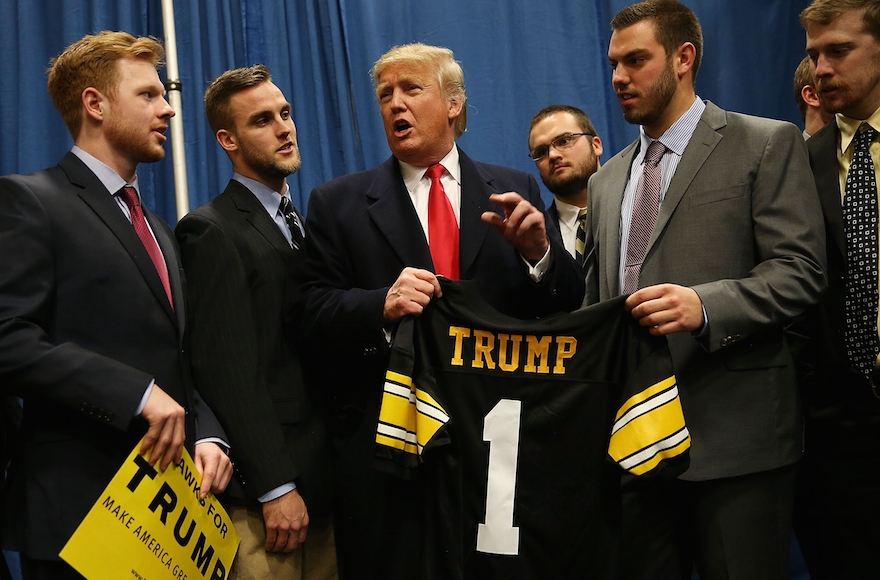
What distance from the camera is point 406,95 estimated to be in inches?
92.8

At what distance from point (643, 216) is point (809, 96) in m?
1.50

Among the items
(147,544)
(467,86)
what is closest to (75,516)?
(147,544)

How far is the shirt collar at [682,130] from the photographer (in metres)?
2.29

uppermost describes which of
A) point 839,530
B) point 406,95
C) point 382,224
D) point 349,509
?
point 406,95

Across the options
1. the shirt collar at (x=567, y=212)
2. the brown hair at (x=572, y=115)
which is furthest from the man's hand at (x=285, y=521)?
the brown hair at (x=572, y=115)

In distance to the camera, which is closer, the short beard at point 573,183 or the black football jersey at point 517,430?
the black football jersey at point 517,430

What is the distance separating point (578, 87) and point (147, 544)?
2.98 meters

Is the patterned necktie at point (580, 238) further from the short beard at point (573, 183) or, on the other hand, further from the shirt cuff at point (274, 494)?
the shirt cuff at point (274, 494)

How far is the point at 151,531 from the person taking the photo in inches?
70.8

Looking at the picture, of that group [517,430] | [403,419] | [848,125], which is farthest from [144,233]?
[848,125]

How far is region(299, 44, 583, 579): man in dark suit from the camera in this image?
2.12 metres

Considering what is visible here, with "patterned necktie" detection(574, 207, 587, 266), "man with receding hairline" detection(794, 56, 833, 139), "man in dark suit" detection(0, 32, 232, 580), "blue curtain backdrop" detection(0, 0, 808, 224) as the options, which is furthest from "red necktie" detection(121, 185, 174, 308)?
"man with receding hairline" detection(794, 56, 833, 139)

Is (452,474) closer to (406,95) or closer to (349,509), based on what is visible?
(349,509)

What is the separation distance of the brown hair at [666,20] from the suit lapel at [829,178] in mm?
443
